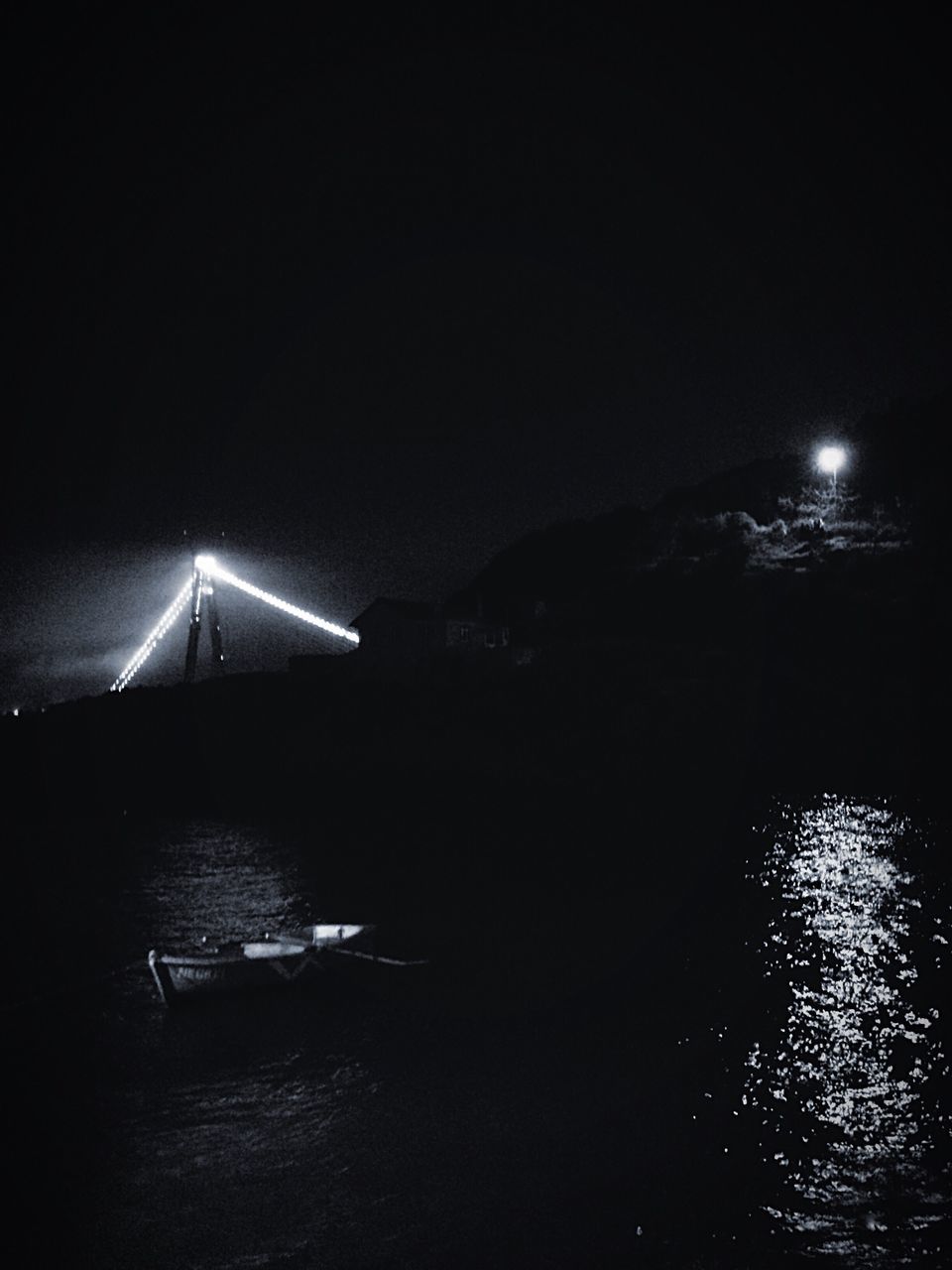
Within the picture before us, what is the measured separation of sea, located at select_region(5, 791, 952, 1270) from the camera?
689 inches

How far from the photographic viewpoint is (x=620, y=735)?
67438mm

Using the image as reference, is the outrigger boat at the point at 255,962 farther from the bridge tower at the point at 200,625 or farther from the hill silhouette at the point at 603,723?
the bridge tower at the point at 200,625

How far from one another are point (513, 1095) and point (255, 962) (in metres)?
9.80

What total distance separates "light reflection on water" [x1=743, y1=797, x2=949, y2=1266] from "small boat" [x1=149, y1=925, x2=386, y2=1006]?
43.6 feet

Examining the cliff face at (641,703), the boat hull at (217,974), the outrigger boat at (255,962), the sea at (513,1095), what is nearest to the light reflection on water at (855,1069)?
the sea at (513,1095)

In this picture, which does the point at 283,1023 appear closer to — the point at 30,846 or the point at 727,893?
the point at 727,893

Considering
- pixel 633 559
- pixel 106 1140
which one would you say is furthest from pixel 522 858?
pixel 633 559

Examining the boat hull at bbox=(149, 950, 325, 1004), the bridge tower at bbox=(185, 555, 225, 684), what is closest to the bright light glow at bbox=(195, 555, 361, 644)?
the bridge tower at bbox=(185, 555, 225, 684)

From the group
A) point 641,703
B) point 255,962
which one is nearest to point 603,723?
point 641,703

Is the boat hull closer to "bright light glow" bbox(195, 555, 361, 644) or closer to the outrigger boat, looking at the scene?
the outrigger boat

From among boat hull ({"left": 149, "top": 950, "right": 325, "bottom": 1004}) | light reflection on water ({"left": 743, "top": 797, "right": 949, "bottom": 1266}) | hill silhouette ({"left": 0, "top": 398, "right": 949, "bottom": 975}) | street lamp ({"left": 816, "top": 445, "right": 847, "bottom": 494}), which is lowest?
light reflection on water ({"left": 743, "top": 797, "right": 949, "bottom": 1266})

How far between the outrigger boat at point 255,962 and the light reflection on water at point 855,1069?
13230 mm

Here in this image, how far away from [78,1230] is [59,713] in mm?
80014

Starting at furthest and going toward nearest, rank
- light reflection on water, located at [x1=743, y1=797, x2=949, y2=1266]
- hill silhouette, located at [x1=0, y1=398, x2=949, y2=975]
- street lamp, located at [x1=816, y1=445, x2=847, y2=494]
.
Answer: street lamp, located at [x1=816, y1=445, x2=847, y2=494] → hill silhouette, located at [x1=0, y1=398, x2=949, y2=975] → light reflection on water, located at [x1=743, y1=797, x2=949, y2=1266]
